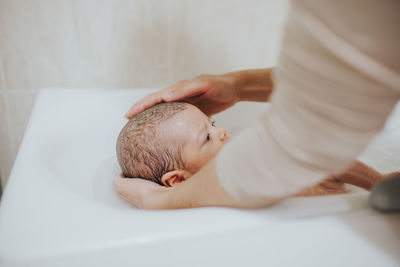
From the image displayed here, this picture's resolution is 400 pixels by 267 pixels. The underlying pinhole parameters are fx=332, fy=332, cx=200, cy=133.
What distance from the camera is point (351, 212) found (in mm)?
496

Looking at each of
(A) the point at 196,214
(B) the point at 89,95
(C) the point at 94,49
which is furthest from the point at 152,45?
(A) the point at 196,214

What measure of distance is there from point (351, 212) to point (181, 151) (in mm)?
402

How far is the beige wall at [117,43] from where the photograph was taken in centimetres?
99

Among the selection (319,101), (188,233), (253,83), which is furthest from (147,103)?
(319,101)

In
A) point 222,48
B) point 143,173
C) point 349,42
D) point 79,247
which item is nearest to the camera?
point 349,42

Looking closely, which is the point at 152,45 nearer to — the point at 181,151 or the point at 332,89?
the point at 181,151

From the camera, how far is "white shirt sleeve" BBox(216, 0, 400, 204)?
0.97 feet

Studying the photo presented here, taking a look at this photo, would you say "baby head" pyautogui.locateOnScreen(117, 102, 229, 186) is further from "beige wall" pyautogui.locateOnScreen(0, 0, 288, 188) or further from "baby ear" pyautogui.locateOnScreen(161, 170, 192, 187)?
"beige wall" pyautogui.locateOnScreen(0, 0, 288, 188)

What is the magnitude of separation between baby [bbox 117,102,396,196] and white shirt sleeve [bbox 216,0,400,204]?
0.37m

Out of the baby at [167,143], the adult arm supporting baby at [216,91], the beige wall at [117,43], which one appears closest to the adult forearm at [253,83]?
the adult arm supporting baby at [216,91]

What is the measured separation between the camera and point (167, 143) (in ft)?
2.53

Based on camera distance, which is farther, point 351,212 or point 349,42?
point 351,212

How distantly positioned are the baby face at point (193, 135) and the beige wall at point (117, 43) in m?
0.38

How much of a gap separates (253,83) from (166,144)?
318 mm
